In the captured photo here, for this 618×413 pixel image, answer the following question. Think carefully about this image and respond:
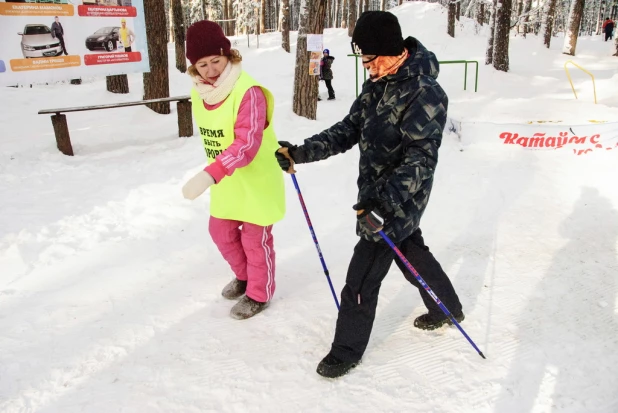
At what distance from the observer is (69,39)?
279 inches

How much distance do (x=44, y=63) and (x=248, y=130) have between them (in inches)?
225

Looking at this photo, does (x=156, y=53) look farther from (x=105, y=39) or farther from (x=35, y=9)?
(x=35, y=9)

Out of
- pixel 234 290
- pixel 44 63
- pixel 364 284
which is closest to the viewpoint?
pixel 364 284

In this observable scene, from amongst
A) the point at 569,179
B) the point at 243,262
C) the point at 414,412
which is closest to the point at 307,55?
Result: the point at 569,179

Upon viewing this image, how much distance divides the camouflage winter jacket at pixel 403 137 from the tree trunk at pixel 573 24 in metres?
21.0

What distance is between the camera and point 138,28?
771cm

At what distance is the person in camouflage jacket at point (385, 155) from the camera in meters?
2.26

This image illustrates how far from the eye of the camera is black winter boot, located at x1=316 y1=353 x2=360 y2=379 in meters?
2.63

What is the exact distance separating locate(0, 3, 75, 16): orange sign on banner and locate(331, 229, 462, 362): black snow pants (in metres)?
6.47

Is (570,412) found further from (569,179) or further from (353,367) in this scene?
(569,179)

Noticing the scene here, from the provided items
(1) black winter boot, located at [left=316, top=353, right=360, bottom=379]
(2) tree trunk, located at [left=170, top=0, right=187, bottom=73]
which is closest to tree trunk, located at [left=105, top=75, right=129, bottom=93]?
(2) tree trunk, located at [left=170, top=0, right=187, bottom=73]

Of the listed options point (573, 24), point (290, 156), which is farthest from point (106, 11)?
point (573, 24)

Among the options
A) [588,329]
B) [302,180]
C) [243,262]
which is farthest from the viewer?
[302,180]

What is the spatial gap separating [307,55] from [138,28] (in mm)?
2869
